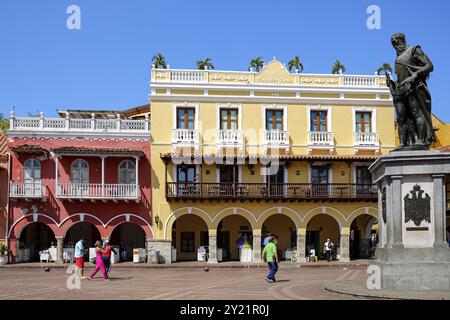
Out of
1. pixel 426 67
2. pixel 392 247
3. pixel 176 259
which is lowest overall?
pixel 176 259

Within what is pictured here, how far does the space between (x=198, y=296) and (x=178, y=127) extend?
21923 mm

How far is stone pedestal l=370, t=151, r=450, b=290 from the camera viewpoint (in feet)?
48.6

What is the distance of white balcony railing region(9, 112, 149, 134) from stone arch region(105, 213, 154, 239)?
4902 mm

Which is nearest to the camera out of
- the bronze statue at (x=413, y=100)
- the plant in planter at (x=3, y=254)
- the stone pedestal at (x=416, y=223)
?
the stone pedestal at (x=416, y=223)

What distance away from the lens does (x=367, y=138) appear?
3903 cm

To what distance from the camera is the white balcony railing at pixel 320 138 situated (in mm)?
38588

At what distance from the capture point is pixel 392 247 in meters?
15.2

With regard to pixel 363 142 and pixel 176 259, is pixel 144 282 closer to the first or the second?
pixel 176 259

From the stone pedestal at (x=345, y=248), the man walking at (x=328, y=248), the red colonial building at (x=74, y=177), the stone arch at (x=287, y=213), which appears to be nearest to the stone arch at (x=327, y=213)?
the stone arch at (x=287, y=213)

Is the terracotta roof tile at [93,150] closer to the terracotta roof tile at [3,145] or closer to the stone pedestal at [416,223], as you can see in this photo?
the terracotta roof tile at [3,145]

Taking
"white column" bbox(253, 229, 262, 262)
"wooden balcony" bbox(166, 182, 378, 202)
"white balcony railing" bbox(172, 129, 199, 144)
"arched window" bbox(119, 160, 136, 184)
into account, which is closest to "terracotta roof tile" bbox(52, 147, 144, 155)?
"arched window" bbox(119, 160, 136, 184)

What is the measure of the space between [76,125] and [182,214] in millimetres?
7982

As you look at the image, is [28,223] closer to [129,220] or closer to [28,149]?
[28,149]
